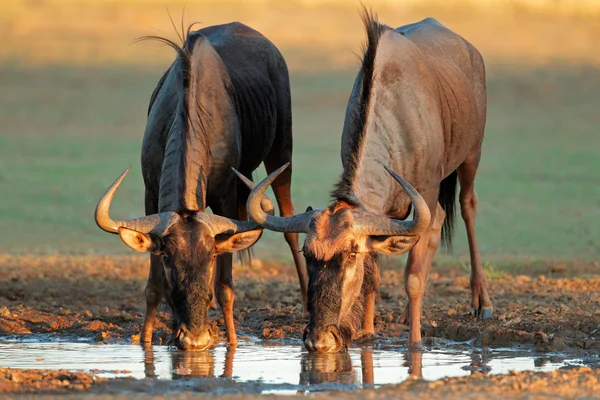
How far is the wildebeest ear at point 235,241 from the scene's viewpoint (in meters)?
8.66

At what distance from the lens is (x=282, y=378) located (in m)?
7.43

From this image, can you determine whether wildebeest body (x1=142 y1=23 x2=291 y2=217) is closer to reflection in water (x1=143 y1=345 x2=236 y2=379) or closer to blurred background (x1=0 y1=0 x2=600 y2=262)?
blurred background (x1=0 y1=0 x2=600 y2=262)

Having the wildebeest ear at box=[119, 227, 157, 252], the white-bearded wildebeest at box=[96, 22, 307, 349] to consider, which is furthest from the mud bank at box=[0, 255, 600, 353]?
the wildebeest ear at box=[119, 227, 157, 252]

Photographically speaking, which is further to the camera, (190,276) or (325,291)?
(190,276)

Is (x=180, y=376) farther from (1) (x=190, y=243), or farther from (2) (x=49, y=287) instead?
(2) (x=49, y=287)

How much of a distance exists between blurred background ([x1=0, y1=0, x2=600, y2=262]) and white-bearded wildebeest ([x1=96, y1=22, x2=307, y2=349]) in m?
0.88

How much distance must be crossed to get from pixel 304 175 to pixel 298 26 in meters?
22.6

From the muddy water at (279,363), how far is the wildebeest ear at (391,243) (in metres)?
Result: 0.76

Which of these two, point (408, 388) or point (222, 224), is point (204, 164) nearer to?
point (222, 224)

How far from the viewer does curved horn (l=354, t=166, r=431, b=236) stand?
8117mm

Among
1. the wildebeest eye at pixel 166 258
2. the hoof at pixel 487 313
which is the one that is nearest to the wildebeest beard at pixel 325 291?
the wildebeest eye at pixel 166 258

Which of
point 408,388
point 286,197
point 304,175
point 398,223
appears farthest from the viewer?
point 304,175

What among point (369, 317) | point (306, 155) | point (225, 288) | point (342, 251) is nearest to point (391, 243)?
point (342, 251)

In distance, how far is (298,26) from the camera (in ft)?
148
